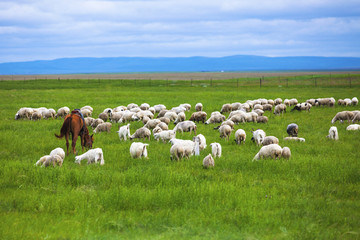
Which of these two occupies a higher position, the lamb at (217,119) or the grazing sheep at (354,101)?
the grazing sheep at (354,101)

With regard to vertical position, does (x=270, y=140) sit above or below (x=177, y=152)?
above

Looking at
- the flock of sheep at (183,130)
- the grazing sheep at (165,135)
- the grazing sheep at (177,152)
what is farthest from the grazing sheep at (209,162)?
the grazing sheep at (165,135)

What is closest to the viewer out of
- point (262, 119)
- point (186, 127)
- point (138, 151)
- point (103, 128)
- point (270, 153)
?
point (270, 153)

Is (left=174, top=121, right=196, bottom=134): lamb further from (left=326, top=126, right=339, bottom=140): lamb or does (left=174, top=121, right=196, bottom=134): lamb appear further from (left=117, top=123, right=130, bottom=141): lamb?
(left=326, top=126, right=339, bottom=140): lamb

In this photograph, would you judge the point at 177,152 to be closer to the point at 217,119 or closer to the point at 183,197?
the point at 183,197

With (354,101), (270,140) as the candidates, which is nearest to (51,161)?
(270,140)

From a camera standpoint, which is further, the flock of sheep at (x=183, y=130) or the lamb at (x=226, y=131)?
the lamb at (x=226, y=131)

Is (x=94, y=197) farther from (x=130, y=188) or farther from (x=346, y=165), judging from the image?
(x=346, y=165)

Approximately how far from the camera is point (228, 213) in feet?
27.2

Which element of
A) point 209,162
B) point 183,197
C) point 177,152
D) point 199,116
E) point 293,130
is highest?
point 199,116

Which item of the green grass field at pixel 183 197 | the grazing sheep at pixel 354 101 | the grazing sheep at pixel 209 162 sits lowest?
the green grass field at pixel 183 197

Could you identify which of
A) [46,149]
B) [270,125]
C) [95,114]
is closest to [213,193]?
[46,149]

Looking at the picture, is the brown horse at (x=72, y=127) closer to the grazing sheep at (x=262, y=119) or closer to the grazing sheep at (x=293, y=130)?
the grazing sheep at (x=293, y=130)

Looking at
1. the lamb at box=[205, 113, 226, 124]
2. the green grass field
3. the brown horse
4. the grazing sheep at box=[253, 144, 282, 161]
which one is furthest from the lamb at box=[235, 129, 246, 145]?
the brown horse
